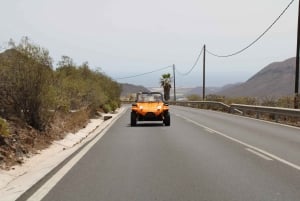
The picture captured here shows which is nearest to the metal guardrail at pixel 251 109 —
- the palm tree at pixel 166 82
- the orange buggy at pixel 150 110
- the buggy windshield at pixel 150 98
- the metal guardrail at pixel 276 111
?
the metal guardrail at pixel 276 111

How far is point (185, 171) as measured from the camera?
11.0 meters

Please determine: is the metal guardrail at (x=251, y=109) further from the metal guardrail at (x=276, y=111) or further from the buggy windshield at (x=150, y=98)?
the buggy windshield at (x=150, y=98)

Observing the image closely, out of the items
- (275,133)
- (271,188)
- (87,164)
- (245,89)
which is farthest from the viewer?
(245,89)

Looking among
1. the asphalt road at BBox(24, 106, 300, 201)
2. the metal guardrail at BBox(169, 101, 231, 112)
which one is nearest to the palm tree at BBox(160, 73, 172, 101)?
the metal guardrail at BBox(169, 101, 231, 112)

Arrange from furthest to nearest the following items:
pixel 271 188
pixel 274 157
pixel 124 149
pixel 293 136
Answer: pixel 293 136 → pixel 124 149 → pixel 274 157 → pixel 271 188

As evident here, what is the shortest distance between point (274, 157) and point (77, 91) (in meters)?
15.4

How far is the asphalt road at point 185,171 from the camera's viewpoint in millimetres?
8555

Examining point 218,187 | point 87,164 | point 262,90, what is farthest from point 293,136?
point 262,90

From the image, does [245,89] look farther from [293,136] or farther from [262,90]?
[293,136]

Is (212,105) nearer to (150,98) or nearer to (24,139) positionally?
(150,98)

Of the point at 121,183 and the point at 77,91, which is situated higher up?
the point at 77,91

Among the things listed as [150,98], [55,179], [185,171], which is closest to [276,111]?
[150,98]

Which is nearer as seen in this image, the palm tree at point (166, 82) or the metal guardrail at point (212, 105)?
the metal guardrail at point (212, 105)

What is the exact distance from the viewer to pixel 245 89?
190m
